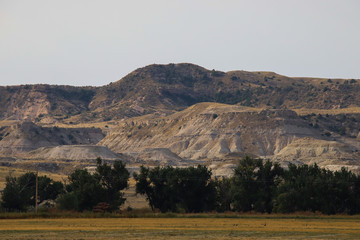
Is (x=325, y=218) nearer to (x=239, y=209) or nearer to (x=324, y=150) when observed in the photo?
(x=239, y=209)

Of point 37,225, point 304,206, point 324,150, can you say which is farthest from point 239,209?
point 324,150

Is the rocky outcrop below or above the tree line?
above

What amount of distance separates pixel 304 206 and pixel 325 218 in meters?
9.53

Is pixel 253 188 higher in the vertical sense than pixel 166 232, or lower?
higher

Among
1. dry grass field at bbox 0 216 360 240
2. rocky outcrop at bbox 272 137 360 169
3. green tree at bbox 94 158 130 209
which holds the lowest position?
dry grass field at bbox 0 216 360 240

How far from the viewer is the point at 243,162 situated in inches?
3888

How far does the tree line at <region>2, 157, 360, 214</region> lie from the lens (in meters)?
87.6

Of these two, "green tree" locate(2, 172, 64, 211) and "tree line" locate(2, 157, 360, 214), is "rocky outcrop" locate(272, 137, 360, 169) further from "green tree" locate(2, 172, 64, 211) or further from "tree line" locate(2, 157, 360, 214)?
"green tree" locate(2, 172, 64, 211)

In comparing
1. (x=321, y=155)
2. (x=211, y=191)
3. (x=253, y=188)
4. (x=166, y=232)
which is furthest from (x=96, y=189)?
(x=321, y=155)

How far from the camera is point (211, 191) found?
94688 millimetres

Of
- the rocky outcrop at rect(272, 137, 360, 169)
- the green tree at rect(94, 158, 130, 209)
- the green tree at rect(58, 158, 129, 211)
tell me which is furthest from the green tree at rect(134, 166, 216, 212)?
the rocky outcrop at rect(272, 137, 360, 169)

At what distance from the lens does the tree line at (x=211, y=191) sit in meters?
87.6

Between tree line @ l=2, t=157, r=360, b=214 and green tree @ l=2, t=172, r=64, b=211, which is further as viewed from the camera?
green tree @ l=2, t=172, r=64, b=211

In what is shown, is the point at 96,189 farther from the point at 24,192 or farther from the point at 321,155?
the point at 321,155
